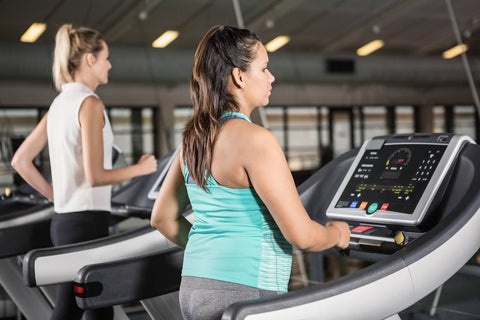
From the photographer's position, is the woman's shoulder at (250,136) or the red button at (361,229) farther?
the red button at (361,229)

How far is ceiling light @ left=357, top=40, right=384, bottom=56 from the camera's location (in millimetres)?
3012

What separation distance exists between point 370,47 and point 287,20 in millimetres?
764

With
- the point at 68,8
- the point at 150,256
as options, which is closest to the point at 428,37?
the point at 150,256

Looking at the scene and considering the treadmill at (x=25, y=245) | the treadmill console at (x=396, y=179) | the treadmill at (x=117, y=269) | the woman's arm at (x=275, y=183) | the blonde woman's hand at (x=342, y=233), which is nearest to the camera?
the woman's arm at (x=275, y=183)

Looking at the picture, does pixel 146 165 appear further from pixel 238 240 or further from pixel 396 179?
pixel 238 240

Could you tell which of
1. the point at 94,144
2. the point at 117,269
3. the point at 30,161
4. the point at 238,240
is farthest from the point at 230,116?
the point at 30,161

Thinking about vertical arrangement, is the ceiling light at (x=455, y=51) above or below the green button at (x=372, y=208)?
above

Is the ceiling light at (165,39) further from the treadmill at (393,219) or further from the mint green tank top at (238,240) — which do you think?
the mint green tank top at (238,240)

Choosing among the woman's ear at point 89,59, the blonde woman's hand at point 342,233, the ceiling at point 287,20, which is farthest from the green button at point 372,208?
the ceiling at point 287,20

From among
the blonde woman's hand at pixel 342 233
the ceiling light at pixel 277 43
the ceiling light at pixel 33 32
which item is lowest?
the blonde woman's hand at pixel 342 233

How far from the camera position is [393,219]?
1.75 metres

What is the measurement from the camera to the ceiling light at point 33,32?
496cm

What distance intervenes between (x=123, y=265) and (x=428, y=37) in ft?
5.30

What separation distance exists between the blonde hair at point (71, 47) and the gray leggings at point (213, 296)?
1163 mm
